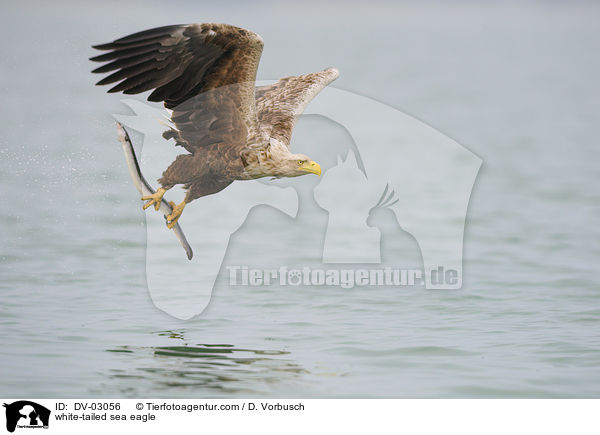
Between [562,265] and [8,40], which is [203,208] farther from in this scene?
[8,40]

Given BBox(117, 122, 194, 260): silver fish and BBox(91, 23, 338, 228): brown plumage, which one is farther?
BBox(117, 122, 194, 260): silver fish

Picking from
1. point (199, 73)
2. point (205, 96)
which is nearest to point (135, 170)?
point (205, 96)

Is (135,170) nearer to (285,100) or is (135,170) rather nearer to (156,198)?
(156,198)

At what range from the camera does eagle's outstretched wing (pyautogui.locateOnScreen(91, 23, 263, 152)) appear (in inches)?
287

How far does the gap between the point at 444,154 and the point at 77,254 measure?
13921 mm

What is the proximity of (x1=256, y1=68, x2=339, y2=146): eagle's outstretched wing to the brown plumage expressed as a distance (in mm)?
477

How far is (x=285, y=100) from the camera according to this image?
9.01 metres
